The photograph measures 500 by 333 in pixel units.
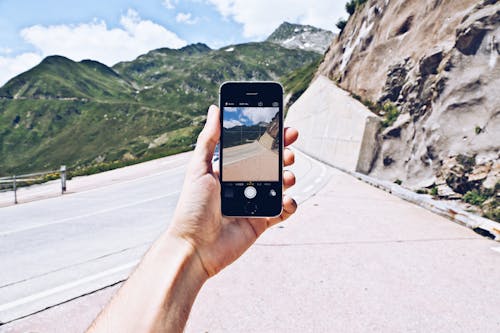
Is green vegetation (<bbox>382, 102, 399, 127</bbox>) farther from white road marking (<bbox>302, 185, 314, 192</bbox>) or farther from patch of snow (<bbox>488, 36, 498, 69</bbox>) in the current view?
white road marking (<bbox>302, 185, 314, 192</bbox>)

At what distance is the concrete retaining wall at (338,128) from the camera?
58.5 feet

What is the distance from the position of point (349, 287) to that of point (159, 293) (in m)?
2.92

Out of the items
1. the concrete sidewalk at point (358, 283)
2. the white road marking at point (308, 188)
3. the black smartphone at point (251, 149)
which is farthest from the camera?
the white road marking at point (308, 188)

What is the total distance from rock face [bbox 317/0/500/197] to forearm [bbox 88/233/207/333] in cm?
968

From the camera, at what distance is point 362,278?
4625mm

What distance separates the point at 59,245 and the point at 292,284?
192 inches

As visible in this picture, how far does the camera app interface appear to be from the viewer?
299 centimetres

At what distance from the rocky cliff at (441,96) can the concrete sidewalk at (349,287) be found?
4.86 metres

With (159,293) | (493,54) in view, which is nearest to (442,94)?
(493,54)

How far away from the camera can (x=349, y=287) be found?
4.35 m

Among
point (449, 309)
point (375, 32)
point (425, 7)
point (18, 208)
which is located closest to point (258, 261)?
point (449, 309)

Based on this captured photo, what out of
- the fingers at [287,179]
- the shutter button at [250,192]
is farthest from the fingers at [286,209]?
the shutter button at [250,192]

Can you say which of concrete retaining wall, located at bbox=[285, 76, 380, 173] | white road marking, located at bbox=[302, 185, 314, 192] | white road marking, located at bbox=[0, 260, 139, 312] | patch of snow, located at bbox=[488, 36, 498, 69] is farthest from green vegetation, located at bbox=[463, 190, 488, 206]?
white road marking, located at bbox=[0, 260, 139, 312]

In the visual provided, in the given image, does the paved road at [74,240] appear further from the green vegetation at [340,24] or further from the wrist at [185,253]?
the green vegetation at [340,24]
